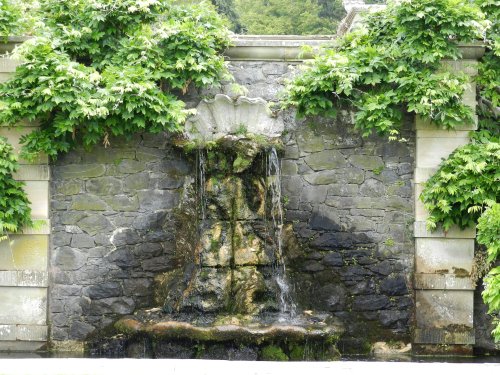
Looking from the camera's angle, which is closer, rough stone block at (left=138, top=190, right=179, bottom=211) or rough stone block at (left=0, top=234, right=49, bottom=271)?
rough stone block at (left=0, top=234, right=49, bottom=271)

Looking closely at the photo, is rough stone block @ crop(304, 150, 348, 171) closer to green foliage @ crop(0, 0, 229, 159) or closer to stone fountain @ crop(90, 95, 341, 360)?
stone fountain @ crop(90, 95, 341, 360)

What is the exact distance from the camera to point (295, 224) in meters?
8.10

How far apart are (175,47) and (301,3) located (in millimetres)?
9941

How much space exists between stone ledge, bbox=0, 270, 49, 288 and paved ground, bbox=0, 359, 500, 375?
10.5 feet

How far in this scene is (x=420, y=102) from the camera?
7719 mm

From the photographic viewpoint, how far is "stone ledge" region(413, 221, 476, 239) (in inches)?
312

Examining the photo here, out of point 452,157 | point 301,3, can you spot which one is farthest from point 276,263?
point 301,3

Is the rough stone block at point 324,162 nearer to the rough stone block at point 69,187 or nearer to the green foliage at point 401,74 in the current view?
the green foliage at point 401,74

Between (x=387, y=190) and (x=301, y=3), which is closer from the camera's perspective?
(x=387, y=190)

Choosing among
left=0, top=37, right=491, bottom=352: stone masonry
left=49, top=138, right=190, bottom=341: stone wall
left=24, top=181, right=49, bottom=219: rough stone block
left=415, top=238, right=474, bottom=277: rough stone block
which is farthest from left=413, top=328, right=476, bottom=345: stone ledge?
left=24, top=181, right=49, bottom=219: rough stone block

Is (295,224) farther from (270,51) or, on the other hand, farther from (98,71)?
(98,71)

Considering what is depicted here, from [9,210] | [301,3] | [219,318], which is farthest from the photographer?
[301,3]

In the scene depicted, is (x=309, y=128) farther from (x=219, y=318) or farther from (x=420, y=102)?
(x=219, y=318)

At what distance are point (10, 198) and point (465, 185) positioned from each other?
173 inches
